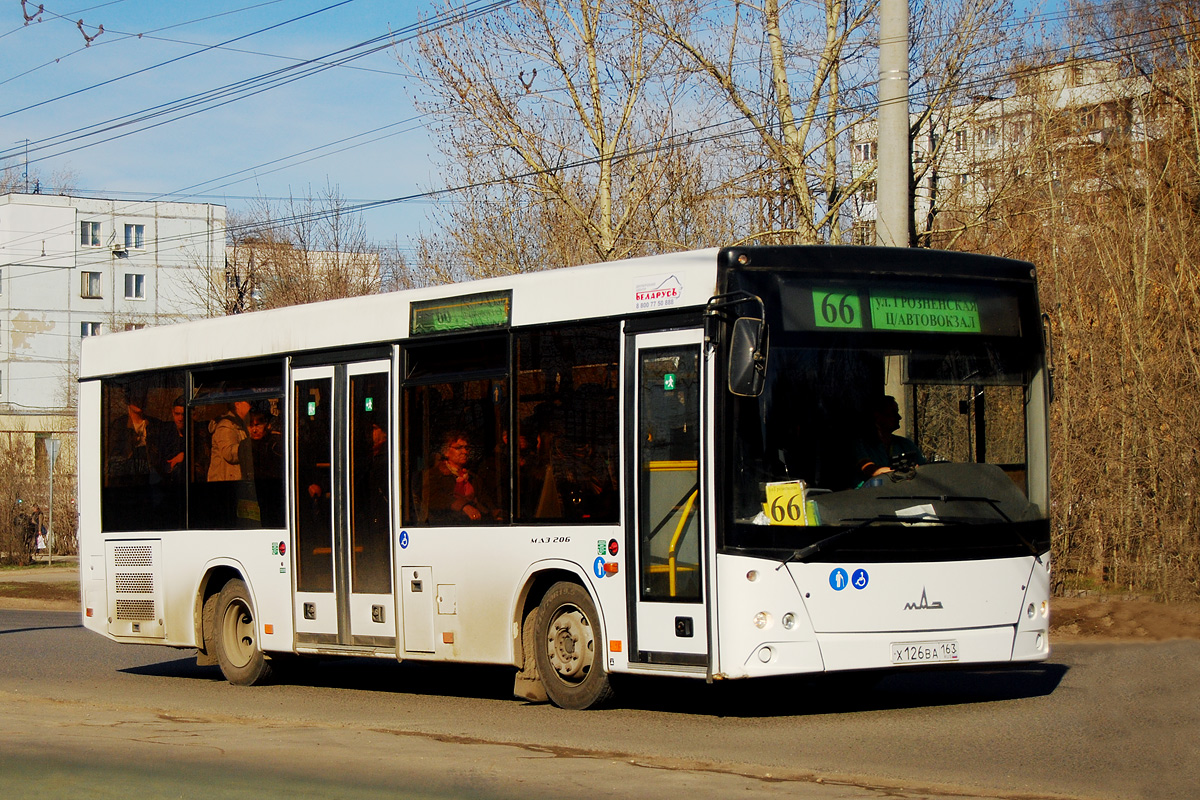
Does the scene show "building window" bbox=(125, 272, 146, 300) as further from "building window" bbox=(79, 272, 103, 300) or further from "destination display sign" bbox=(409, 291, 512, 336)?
"destination display sign" bbox=(409, 291, 512, 336)

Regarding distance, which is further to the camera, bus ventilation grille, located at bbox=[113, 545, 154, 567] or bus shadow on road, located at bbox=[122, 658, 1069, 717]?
bus ventilation grille, located at bbox=[113, 545, 154, 567]

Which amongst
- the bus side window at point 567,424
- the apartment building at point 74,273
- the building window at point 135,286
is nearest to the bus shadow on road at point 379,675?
the bus side window at point 567,424

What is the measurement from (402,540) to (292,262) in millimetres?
41189

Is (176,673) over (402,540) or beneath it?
beneath

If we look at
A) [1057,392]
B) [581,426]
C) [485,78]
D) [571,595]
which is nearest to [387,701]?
[571,595]

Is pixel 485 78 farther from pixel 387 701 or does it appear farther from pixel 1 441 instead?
pixel 1 441

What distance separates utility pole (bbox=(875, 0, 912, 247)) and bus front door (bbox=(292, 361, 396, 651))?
18.3 feet

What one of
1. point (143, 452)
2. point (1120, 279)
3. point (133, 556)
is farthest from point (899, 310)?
point (1120, 279)

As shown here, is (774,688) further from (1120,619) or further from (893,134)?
(893,134)

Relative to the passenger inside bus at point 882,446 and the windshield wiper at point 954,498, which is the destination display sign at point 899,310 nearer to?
the passenger inside bus at point 882,446

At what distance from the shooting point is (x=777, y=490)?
9.48 m

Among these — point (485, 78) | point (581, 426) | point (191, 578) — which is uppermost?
point (485, 78)

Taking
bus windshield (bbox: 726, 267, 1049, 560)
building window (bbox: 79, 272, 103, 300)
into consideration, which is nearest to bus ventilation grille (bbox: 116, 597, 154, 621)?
Result: bus windshield (bbox: 726, 267, 1049, 560)

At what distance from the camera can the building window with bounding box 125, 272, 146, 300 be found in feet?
295
